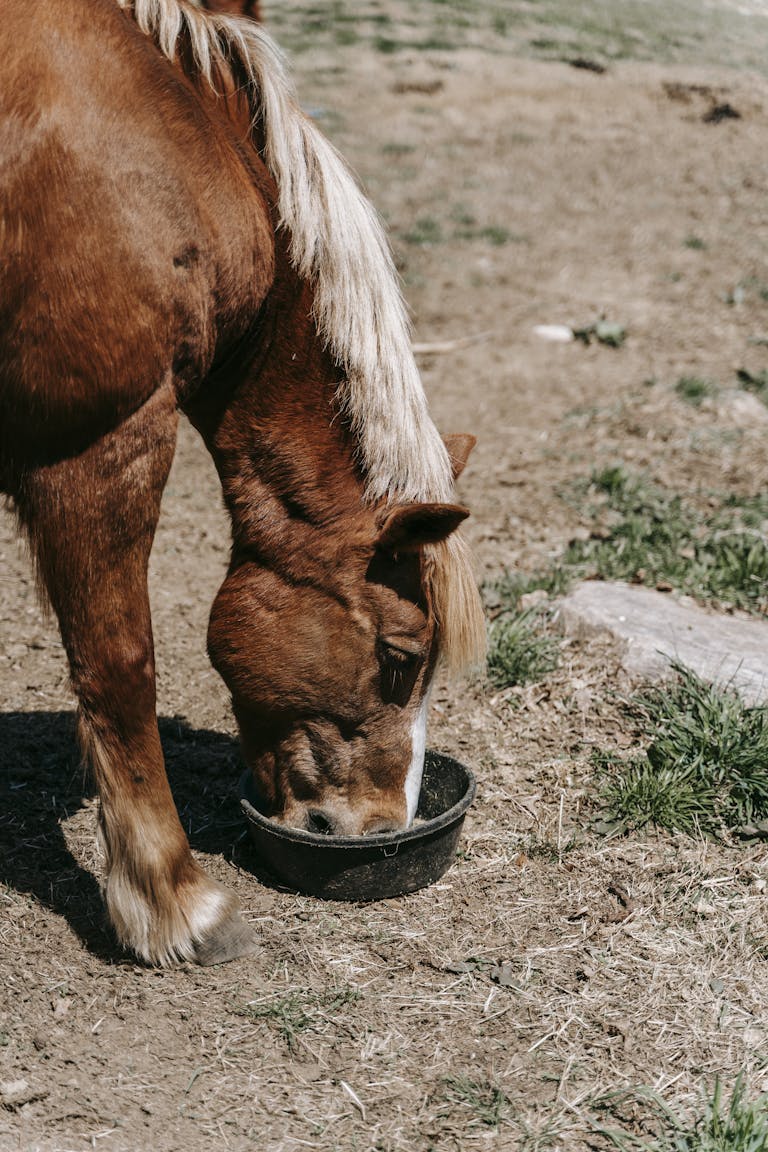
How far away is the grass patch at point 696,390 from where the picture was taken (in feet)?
20.3

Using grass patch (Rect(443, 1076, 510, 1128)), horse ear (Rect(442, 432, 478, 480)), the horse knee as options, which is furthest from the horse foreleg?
horse ear (Rect(442, 432, 478, 480))

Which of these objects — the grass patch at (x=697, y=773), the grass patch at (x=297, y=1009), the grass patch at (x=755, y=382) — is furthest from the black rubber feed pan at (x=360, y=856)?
the grass patch at (x=755, y=382)

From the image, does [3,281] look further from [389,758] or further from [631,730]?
[631,730]

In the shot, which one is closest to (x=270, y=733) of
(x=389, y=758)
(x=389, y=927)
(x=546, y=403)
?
(x=389, y=758)

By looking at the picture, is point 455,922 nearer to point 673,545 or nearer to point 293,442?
point 293,442

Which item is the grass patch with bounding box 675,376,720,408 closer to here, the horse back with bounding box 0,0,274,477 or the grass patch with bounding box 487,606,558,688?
the grass patch with bounding box 487,606,558,688

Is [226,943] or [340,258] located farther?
[226,943]

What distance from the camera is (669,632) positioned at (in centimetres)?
386

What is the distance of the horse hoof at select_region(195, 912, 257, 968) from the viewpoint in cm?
269

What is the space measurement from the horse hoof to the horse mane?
0.85 meters

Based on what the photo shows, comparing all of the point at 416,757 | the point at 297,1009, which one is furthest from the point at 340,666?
the point at 297,1009

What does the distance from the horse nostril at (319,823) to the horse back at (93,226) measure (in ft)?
3.82

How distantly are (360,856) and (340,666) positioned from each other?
0.51 metres

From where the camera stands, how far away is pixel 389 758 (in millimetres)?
2807
